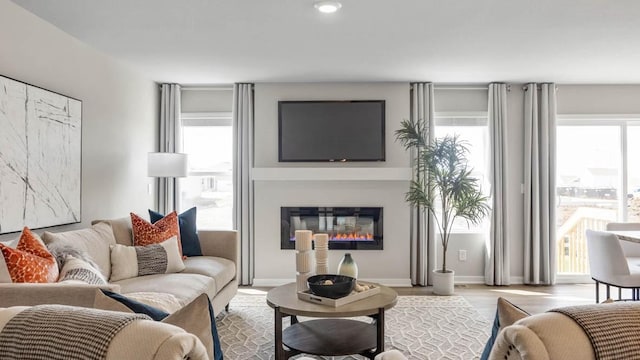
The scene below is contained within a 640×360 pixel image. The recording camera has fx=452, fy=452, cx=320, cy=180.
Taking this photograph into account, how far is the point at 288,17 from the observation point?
3238 millimetres

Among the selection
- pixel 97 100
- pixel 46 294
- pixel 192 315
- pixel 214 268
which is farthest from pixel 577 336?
pixel 97 100

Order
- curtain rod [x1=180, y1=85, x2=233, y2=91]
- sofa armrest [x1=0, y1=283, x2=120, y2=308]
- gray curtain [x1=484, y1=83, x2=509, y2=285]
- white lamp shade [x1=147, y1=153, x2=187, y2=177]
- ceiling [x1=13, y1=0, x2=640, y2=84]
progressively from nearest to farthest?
sofa armrest [x1=0, y1=283, x2=120, y2=308] → ceiling [x1=13, y1=0, x2=640, y2=84] → white lamp shade [x1=147, y1=153, x2=187, y2=177] → gray curtain [x1=484, y1=83, x2=509, y2=285] → curtain rod [x1=180, y1=85, x2=233, y2=91]

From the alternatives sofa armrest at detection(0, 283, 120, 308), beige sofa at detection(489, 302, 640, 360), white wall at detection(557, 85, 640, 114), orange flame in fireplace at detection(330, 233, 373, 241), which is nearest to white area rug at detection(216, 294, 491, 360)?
orange flame in fireplace at detection(330, 233, 373, 241)

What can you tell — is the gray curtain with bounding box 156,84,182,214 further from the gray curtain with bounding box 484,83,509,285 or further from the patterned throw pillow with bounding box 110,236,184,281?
the gray curtain with bounding box 484,83,509,285

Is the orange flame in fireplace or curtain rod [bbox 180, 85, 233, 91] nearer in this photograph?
the orange flame in fireplace

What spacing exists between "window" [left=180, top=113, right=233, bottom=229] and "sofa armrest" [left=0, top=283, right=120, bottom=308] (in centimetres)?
357

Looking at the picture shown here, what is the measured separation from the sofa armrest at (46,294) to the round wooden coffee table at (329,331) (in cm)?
108

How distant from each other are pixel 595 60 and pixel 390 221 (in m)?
2.65

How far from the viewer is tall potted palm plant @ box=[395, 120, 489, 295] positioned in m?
4.87

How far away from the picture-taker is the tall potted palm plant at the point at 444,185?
16.0 ft

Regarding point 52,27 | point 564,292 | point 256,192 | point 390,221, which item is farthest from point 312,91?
point 564,292

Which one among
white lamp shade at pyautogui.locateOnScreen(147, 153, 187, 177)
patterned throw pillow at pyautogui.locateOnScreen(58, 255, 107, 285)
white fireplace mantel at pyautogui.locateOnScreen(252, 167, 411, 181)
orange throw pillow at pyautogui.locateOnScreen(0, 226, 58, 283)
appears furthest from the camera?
white fireplace mantel at pyautogui.locateOnScreen(252, 167, 411, 181)

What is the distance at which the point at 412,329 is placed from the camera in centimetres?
372

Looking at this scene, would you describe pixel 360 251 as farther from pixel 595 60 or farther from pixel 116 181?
pixel 595 60
